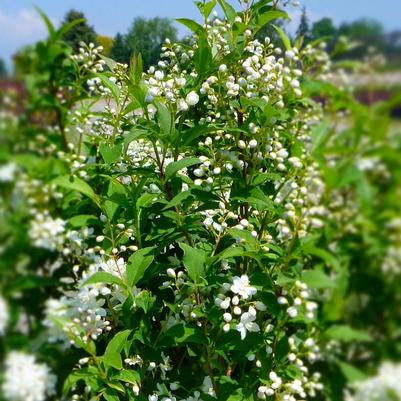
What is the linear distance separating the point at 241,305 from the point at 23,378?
0.80 metres

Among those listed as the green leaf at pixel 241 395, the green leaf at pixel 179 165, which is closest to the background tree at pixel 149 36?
the green leaf at pixel 179 165

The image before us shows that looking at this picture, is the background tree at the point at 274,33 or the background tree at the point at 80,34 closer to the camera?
the background tree at the point at 80,34

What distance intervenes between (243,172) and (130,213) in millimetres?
422

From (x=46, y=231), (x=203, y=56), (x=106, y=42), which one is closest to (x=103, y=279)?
(x=46, y=231)

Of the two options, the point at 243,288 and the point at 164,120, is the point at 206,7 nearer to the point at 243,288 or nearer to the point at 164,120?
the point at 164,120

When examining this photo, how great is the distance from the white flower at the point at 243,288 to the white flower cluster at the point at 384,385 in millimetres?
694

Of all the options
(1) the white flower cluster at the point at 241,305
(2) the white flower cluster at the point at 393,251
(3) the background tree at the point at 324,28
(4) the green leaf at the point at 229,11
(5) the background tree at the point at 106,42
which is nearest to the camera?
(2) the white flower cluster at the point at 393,251

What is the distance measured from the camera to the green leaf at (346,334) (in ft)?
4.32

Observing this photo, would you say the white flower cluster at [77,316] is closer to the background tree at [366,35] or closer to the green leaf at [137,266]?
the green leaf at [137,266]

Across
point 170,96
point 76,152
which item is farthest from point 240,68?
point 76,152

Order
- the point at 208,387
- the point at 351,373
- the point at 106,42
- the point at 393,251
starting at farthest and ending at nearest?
the point at 106,42
the point at 208,387
the point at 351,373
the point at 393,251

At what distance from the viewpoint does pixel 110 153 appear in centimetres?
206

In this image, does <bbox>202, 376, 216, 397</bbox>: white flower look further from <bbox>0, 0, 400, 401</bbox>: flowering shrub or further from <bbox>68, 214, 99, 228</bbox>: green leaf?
<bbox>68, 214, 99, 228</bbox>: green leaf

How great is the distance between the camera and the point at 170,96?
85.7 inches
